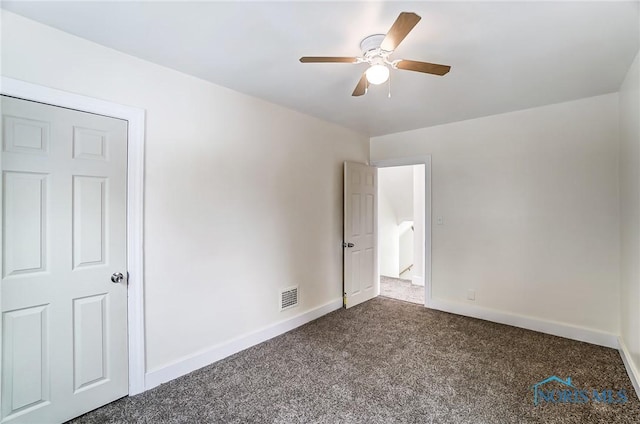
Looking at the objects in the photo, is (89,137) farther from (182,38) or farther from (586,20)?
(586,20)

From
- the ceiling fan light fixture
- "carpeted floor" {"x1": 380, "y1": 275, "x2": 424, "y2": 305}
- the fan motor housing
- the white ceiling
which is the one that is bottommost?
"carpeted floor" {"x1": 380, "y1": 275, "x2": 424, "y2": 305}

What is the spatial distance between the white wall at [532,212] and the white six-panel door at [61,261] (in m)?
3.58

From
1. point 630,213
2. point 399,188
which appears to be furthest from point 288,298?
point 399,188

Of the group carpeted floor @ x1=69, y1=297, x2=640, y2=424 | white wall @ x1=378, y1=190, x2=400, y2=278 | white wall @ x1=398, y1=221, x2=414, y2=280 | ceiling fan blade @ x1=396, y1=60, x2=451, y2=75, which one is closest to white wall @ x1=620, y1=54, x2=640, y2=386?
carpeted floor @ x1=69, y1=297, x2=640, y2=424

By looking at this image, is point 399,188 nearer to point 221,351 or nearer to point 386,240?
point 386,240

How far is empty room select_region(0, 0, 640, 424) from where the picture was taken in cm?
175

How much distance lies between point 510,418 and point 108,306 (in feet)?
9.33

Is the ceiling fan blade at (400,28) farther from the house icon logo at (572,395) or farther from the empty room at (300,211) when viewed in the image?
the house icon logo at (572,395)

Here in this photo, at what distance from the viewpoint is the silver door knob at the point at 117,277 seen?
2081 millimetres

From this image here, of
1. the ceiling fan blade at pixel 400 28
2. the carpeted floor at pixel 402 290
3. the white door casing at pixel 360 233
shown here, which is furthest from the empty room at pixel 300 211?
the carpeted floor at pixel 402 290

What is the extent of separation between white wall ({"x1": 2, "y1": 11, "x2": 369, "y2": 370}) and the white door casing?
1.67 ft

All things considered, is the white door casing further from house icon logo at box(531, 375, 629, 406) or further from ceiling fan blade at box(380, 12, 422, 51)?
ceiling fan blade at box(380, 12, 422, 51)

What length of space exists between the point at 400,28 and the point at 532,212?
285 centimetres

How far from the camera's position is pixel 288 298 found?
3301 mm
